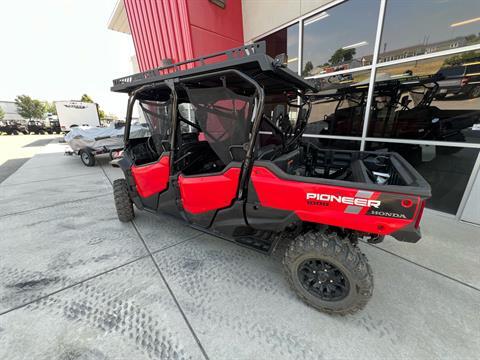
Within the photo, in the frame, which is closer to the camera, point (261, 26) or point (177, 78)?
point (177, 78)

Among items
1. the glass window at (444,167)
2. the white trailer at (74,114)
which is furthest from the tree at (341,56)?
the white trailer at (74,114)

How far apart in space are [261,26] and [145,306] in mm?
6220

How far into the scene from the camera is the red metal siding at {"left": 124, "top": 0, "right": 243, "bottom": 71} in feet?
15.9

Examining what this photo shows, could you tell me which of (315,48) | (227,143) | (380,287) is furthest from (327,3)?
(380,287)

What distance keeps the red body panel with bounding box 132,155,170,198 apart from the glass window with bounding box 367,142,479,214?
363cm

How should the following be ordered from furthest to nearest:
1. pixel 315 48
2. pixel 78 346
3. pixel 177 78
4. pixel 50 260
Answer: pixel 315 48 < pixel 50 260 < pixel 177 78 < pixel 78 346

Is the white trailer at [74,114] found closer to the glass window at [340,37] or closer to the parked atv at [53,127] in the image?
the parked atv at [53,127]

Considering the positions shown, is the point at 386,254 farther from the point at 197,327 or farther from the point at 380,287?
the point at 197,327

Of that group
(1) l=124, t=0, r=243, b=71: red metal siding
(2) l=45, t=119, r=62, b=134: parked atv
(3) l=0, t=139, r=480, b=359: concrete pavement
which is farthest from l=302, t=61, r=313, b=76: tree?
(2) l=45, t=119, r=62, b=134: parked atv

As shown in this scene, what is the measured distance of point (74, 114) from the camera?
14.7 meters

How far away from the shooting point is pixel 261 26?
16.7 feet

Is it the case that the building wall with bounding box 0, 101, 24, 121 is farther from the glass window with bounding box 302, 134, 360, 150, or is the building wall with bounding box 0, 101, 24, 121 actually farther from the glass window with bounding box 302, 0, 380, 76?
the glass window with bounding box 302, 134, 360, 150

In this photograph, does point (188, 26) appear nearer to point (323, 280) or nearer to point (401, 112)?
point (401, 112)

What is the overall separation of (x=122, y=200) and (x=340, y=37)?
191 inches
